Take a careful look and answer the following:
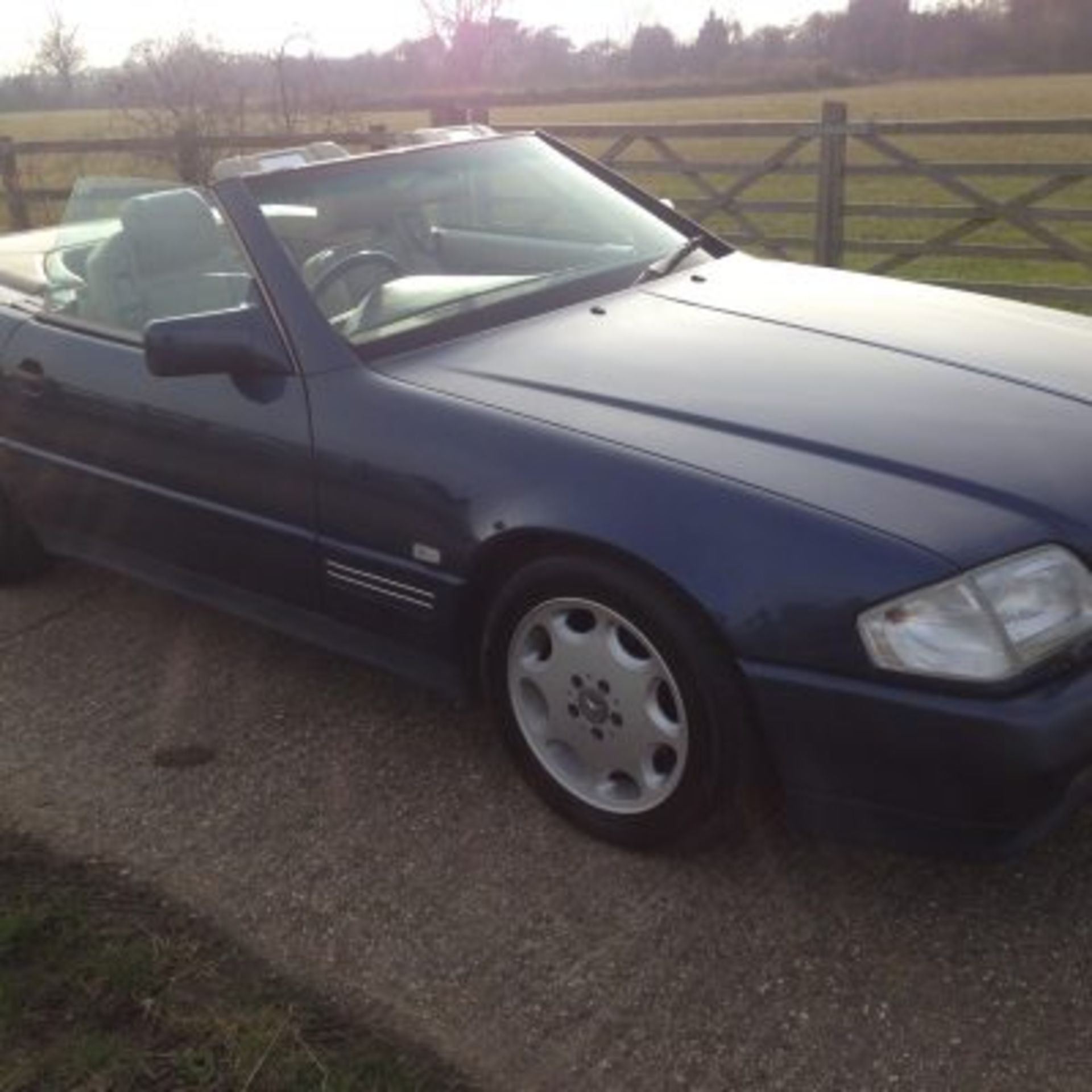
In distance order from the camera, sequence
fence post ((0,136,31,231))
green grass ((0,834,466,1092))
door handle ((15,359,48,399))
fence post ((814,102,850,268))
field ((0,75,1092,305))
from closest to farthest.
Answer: green grass ((0,834,466,1092)) < door handle ((15,359,48,399)) < fence post ((814,102,850,268)) < field ((0,75,1092,305)) < fence post ((0,136,31,231))

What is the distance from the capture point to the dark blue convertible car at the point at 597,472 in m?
2.18

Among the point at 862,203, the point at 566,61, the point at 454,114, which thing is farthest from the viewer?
the point at 566,61

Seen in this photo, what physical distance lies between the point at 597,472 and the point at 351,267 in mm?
1123

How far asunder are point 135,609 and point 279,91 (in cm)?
976

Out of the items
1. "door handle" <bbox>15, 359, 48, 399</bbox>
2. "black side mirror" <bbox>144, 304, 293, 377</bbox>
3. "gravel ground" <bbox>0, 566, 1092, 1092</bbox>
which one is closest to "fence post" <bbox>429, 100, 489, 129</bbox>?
"door handle" <bbox>15, 359, 48, 399</bbox>

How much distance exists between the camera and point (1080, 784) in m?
2.19

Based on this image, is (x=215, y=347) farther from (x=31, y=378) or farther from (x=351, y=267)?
(x=31, y=378)

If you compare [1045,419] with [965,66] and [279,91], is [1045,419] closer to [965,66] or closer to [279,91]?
[279,91]

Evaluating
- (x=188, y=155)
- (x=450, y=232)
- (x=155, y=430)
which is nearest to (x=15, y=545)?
(x=155, y=430)

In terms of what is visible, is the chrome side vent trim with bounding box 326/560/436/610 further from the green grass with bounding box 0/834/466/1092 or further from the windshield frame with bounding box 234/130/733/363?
the green grass with bounding box 0/834/466/1092

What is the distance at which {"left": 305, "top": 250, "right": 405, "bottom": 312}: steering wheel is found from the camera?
123 inches

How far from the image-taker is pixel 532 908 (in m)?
2.53

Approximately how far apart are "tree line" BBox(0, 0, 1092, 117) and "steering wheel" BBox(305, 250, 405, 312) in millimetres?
9488

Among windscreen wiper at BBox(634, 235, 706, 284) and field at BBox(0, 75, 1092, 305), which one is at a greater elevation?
windscreen wiper at BBox(634, 235, 706, 284)
